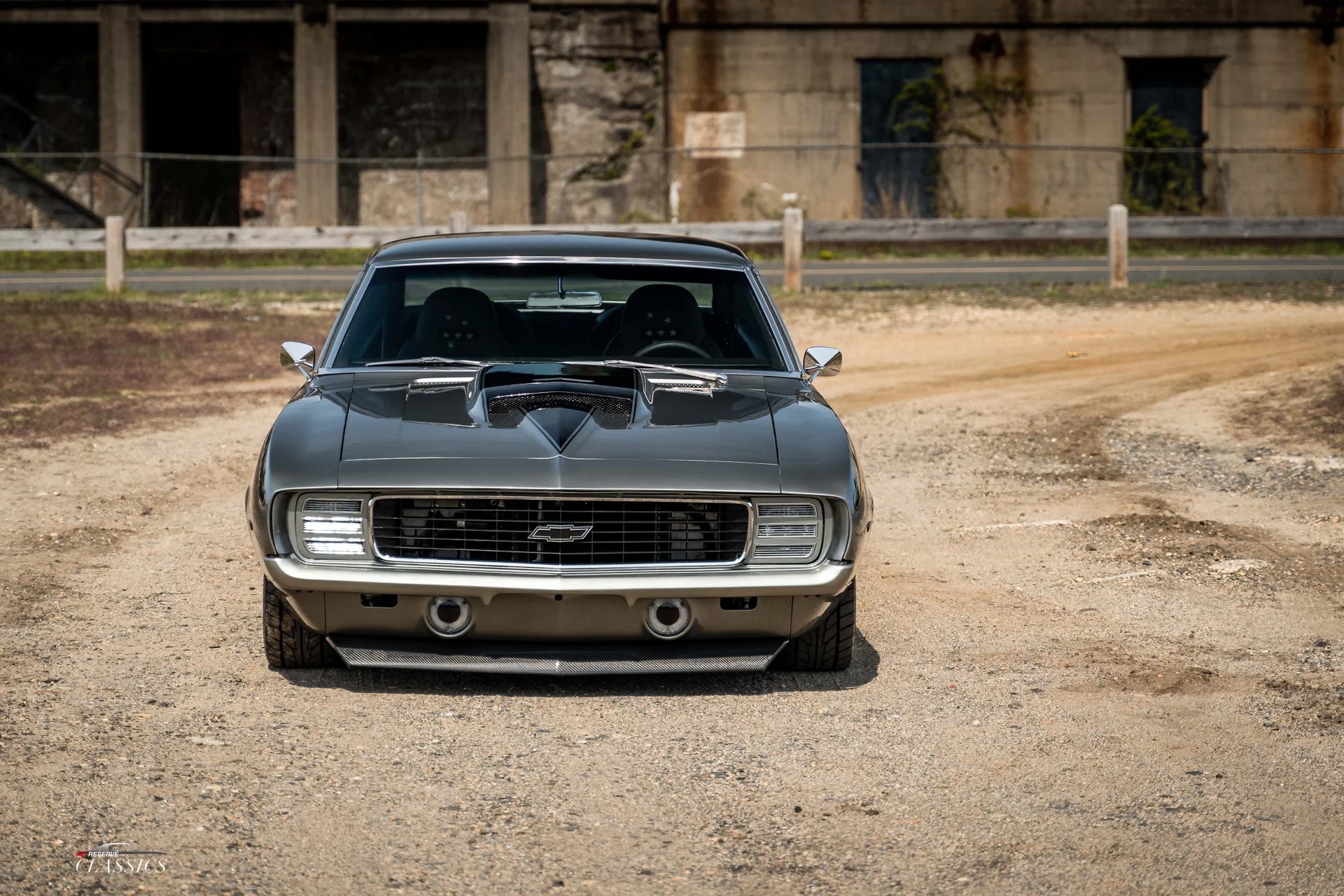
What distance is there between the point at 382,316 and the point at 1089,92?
93.7 ft

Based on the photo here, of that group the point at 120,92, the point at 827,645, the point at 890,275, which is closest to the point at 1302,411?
the point at 827,645

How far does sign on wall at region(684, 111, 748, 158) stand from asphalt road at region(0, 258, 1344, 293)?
8.41 metres

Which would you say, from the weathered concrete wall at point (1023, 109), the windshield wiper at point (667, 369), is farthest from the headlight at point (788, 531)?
the weathered concrete wall at point (1023, 109)

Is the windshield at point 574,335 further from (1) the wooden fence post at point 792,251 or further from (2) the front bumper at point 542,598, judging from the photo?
(1) the wooden fence post at point 792,251

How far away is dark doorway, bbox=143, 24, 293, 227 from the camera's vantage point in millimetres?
31734

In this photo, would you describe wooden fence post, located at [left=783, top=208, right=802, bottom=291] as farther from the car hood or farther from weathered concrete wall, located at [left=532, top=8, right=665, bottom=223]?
the car hood

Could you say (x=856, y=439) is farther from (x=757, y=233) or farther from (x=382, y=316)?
(x=757, y=233)

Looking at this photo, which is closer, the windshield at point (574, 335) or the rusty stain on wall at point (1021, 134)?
the windshield at point (574, 335)

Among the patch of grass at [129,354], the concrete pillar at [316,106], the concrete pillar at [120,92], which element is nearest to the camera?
the patch of grass at [129,354]

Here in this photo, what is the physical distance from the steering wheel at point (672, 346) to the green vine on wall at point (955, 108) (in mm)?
26804

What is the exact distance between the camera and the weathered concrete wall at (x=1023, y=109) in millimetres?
31625

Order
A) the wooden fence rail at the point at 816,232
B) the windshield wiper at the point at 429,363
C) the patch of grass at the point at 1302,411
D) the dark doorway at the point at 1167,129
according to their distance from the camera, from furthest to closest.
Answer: the dark doorway at the point at 1167,129
the wooden fence rail at the point at 816,232
the patch of grass at the point at 1302,411
the windshield wiper at the point at 429,363

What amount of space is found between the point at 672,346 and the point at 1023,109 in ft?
91.1

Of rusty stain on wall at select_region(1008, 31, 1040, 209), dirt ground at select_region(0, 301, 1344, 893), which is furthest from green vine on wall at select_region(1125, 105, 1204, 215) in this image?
dirt ground at select_region(0, 301, 1344, 893)
